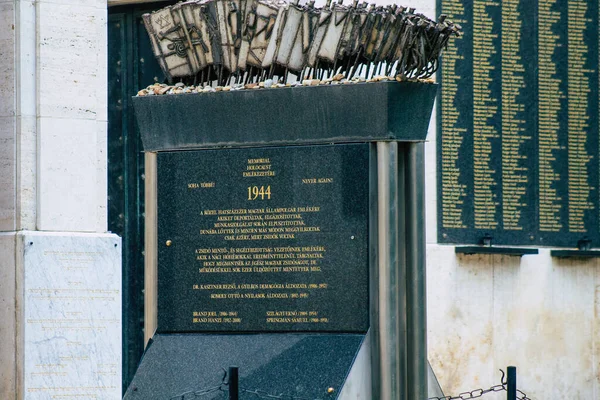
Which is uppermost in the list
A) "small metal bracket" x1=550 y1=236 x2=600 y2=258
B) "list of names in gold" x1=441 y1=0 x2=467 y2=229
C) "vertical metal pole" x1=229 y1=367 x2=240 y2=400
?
"list of names in gold" x1=441 y1=0 x2=467 y2=229

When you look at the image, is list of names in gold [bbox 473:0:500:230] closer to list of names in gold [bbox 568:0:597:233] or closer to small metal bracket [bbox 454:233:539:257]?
small metal bracket [bbox 454:233:539:257]

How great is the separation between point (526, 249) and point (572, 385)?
1471mm

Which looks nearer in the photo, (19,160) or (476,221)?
(19,160)

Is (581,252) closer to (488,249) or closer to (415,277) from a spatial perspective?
(488,249)

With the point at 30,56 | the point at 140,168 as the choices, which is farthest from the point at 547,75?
the point at 30,56

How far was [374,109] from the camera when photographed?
8.91 metres

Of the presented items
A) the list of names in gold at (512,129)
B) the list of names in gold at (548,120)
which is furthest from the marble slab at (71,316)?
the list of names in gold at (548,120)

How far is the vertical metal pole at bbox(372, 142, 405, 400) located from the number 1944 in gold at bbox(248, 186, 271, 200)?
0.69 m

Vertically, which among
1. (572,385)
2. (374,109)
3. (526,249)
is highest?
(374,109)

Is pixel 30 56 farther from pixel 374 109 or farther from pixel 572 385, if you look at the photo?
pixel 572 385

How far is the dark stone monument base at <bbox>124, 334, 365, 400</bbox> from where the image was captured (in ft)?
28.3

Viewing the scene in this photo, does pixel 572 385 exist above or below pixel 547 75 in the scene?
below

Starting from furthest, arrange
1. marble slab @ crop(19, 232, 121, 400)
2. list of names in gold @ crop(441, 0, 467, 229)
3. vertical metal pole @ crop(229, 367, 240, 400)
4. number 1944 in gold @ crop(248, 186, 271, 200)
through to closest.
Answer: list of names in gold @ crop(441, 0, 467, 229) → marble slab @ crop(19, 232, 121, 400) → number 1944 in gold @ crop(248, 186, 271, 200) → vertical metal pole @ crop(229, 367, 240, 400)

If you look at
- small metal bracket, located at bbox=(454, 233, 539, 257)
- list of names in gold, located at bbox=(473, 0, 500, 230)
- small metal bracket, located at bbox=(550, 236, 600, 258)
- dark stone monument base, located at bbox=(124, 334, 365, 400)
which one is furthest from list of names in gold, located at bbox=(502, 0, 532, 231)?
dark stone monument base, located at bbox=(124, 334, 365, 400)
